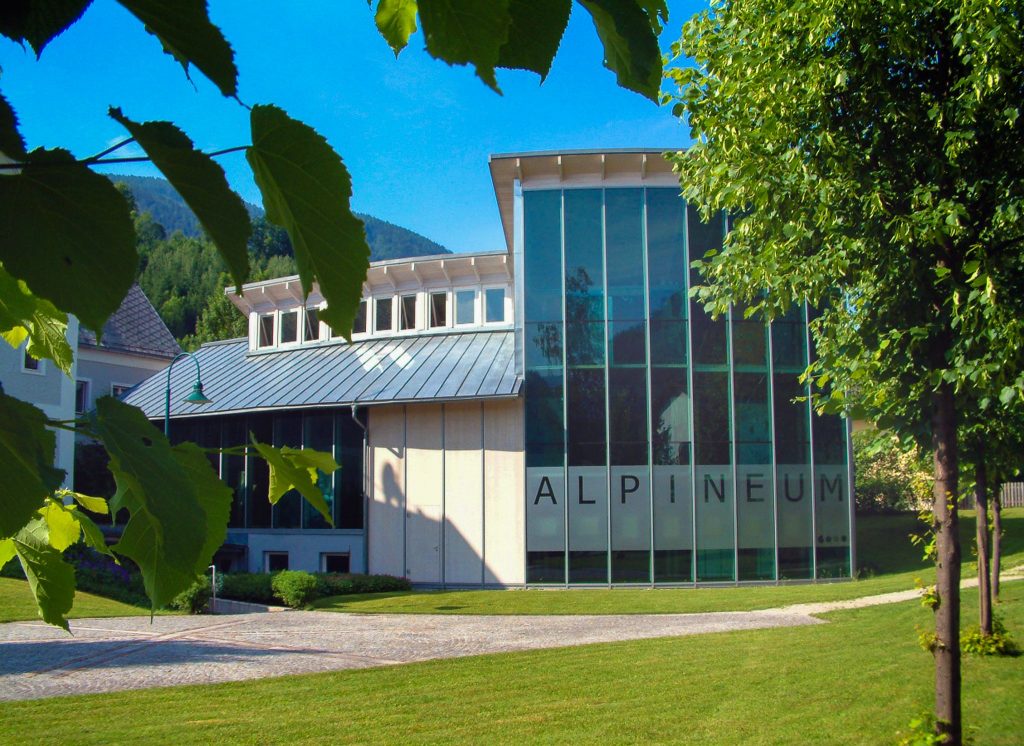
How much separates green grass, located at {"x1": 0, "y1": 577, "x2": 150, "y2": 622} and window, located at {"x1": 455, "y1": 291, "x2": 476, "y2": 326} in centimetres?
1194

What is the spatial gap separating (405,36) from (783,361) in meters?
22.7

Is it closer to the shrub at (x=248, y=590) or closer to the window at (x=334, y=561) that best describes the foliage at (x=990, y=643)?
the shrub at (x=248, y=590)

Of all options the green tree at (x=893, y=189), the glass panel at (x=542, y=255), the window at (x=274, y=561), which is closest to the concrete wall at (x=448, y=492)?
the glass panel at (x=542, y=255)

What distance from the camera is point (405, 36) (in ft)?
2.56

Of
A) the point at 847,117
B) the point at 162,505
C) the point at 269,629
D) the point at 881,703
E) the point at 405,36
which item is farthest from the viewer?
the point at 269,629

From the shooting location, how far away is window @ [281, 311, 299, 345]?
2955 cm

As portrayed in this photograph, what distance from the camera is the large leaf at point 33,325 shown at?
83cm

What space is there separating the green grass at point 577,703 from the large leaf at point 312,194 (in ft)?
27.2

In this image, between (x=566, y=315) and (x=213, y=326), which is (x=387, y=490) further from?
(x=213, y=326)

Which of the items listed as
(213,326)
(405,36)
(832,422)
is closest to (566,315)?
(832,422)

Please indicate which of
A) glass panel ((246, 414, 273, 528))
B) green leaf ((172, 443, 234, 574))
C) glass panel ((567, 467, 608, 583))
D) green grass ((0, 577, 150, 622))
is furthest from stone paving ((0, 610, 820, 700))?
green leaf ((172, 443, 234, 574))

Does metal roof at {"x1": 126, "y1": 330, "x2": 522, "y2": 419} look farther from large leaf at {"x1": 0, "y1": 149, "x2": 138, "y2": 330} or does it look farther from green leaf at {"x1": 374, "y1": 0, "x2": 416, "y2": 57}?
large leaf at {"x1": 0, "y1": 149, "x2": 138, "y2": 330}

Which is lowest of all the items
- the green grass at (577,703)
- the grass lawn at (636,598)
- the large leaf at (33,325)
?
the grass lawn at (636,598)

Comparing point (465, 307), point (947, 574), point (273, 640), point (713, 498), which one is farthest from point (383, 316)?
point (947, 574)
